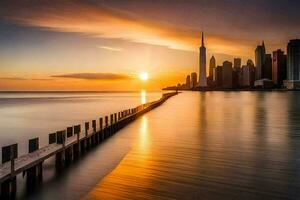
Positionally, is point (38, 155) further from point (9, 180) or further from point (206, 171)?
point (206, 171)

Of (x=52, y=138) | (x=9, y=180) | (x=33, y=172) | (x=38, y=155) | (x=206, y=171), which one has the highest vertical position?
(x=52, y=138)

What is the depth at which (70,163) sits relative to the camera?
15984 millimetres

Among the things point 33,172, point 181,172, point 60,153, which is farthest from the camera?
point 60,153

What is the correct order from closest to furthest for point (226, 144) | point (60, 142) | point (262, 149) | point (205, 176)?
point (205, 176), point (60, 142), point (262, 149), point (226, 144)

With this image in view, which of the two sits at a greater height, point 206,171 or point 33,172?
point 33,172

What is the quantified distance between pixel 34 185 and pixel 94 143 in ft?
30.2

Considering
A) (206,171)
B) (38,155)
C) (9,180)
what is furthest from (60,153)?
(206,171)

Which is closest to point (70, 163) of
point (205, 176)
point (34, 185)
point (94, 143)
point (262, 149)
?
point (34, 185)

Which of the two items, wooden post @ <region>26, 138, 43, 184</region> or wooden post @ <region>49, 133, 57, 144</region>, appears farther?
wooden post @ <region>49, 133, 57, 144</region>

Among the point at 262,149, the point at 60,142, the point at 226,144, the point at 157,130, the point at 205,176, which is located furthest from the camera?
the point at 157,130

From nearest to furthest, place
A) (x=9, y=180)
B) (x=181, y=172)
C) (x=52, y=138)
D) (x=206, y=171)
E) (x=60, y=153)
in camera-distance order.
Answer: (x=9, y=180)
(x=181, y=172)
(x=206, y=171)
(x=60, y=153)
(x=52, y=138)

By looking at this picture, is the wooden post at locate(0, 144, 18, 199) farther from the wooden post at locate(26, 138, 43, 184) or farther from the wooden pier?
the wooden post at locate(26, 138, 43, 184)

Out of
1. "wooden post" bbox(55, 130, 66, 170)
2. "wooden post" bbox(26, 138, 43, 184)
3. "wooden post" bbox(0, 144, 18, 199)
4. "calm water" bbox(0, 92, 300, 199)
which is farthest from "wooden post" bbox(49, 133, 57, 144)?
"wooden post" bbox(0, 144, 18, 199)

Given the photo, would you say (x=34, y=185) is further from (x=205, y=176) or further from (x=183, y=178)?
(x=205, y=176)
